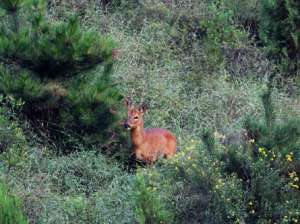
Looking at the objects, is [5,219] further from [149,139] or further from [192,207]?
[149,139]

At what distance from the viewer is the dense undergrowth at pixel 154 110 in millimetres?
7160

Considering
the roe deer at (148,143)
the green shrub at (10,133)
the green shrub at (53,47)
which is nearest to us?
the green shrub at (10,133)

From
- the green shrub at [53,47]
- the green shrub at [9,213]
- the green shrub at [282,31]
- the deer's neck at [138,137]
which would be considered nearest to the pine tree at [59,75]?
the green shrub at [53,47]

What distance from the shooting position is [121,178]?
839 cm

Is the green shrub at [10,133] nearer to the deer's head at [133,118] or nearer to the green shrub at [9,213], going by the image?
the deer's head at [133,118]

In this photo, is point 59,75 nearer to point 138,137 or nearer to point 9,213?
point 138,137

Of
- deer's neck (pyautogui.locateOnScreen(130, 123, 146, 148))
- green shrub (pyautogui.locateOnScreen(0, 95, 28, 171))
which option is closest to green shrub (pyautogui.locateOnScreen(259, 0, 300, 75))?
deer's neck (pyautogui.locateOnScreen(130, 123, 146, 148))

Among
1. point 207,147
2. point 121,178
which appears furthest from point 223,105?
point 207,147

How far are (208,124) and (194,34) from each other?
2.50m

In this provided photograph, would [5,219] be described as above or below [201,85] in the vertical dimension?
above

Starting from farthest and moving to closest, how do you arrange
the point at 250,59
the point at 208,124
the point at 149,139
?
the point at 250,59, the point at 208,124, the point at 149,139

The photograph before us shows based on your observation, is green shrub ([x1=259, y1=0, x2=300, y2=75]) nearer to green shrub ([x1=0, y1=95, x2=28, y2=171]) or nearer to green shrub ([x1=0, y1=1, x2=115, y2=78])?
green shrub ([x1=0, y1=1, x2=115, y2=78])

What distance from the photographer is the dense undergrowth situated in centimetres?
716

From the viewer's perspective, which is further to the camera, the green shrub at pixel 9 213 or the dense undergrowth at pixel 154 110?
the dense undergrowth at pixel 154 110
